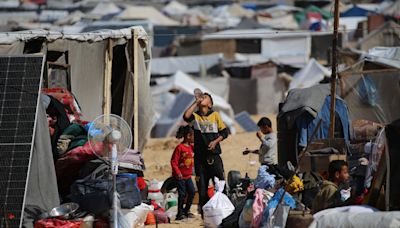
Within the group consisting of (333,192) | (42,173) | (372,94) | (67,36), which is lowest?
(333,192)

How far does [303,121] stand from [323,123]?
303 millimetres

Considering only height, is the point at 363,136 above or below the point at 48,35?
below

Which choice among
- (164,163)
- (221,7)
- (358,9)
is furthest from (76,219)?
(221,7)

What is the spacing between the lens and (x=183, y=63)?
142ft

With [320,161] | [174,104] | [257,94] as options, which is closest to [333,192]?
[320,161]

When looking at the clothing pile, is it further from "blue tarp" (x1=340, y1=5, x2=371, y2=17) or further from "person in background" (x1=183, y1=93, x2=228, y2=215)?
"blue tarp" (x1=340, y1=5, x2=371, y2=17)

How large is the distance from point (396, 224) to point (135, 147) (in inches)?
231

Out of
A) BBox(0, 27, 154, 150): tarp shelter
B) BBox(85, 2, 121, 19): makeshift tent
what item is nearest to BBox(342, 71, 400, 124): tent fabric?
BBox(0, 27, 154, 150): tarp shelter

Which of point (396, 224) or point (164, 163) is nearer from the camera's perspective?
point (396, 224)

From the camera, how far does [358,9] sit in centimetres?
6700

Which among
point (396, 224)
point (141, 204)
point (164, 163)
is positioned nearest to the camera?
point (396, 224)

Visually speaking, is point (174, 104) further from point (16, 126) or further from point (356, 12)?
point (356, 12)

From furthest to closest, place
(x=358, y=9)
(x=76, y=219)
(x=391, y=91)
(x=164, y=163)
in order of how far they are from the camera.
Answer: (x=358, y=9)
(x=164, y=163)
(x=391, y=91)
(x=76, y=219)

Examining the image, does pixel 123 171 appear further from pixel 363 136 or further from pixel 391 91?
pixel 391 91
